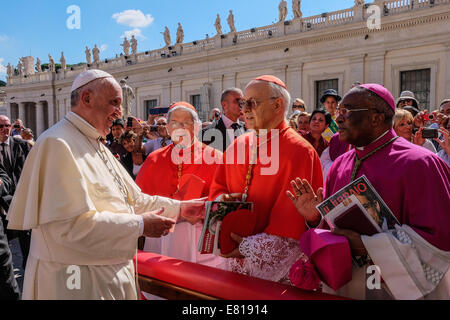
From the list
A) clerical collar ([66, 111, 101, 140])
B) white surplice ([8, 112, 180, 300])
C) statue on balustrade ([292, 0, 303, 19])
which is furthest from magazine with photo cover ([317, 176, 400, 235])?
statue on balustrade ([292, 0, 303, 19])

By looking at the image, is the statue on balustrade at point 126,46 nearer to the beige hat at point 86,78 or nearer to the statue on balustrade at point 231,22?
Result: the statue on balustrade at point 231,22

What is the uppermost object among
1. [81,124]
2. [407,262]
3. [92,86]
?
[92,86]

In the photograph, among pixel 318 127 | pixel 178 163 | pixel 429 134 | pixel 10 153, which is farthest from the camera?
pixel 10 153

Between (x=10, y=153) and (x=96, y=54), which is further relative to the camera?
(x=96, y=54)

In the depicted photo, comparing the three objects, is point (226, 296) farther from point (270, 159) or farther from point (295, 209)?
point (270, 159)

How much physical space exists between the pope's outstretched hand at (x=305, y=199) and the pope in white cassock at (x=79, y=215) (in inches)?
31.2

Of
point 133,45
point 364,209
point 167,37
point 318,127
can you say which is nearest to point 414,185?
point 364,209

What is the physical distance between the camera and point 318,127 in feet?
17.8

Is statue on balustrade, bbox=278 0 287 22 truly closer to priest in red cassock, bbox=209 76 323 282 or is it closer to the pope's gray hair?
priest in red cassock, bbox=209 76 323 282

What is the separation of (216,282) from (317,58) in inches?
807

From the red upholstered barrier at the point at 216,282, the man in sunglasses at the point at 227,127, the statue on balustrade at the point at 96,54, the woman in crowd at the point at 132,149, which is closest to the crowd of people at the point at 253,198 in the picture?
the red upholstered barrier at the point at 216,282

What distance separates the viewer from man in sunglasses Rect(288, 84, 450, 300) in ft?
6.40

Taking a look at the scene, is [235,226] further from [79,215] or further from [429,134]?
[429,134]

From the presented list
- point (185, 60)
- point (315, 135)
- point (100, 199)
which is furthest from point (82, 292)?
point (185, 60)
